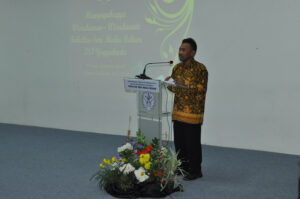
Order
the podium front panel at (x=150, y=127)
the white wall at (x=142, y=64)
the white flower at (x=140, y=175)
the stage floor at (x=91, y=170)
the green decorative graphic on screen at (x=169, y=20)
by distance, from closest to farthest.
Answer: the white flower at (x=140, y=175), the stage floor at (x=91, y=170), the podium front panel at (x=150, y=127), the white wall at (x=142, y=64), the green decorative graphic on screen at (x=169, y=20)

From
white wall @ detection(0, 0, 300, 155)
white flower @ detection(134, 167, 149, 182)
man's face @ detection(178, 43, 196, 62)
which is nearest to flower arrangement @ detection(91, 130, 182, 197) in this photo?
white flower @ detection(134, 167, 149, 182)

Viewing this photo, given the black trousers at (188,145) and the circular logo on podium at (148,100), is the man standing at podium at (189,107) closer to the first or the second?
the black trousers at (188,145)

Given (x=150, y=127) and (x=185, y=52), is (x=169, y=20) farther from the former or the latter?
(x=150, y=127)

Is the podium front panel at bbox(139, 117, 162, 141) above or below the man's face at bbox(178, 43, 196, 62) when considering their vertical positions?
below

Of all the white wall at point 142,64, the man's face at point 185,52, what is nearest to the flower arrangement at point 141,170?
the man's face at point 185,52

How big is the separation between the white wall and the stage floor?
0.48 meters

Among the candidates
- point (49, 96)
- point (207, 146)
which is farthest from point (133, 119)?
point (49, 96)

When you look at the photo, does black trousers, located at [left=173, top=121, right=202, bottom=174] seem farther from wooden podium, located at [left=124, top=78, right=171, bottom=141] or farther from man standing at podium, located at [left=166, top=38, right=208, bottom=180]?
wooden podium, located at [left=124, top=78, right=171, bottom=141]

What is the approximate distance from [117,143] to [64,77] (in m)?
1.97

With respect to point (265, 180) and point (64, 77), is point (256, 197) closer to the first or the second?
point (265, 180)

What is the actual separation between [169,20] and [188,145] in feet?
8.88

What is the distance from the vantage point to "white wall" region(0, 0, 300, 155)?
17.2 ft

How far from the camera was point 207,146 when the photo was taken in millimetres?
5691

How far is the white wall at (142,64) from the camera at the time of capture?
206 inches
